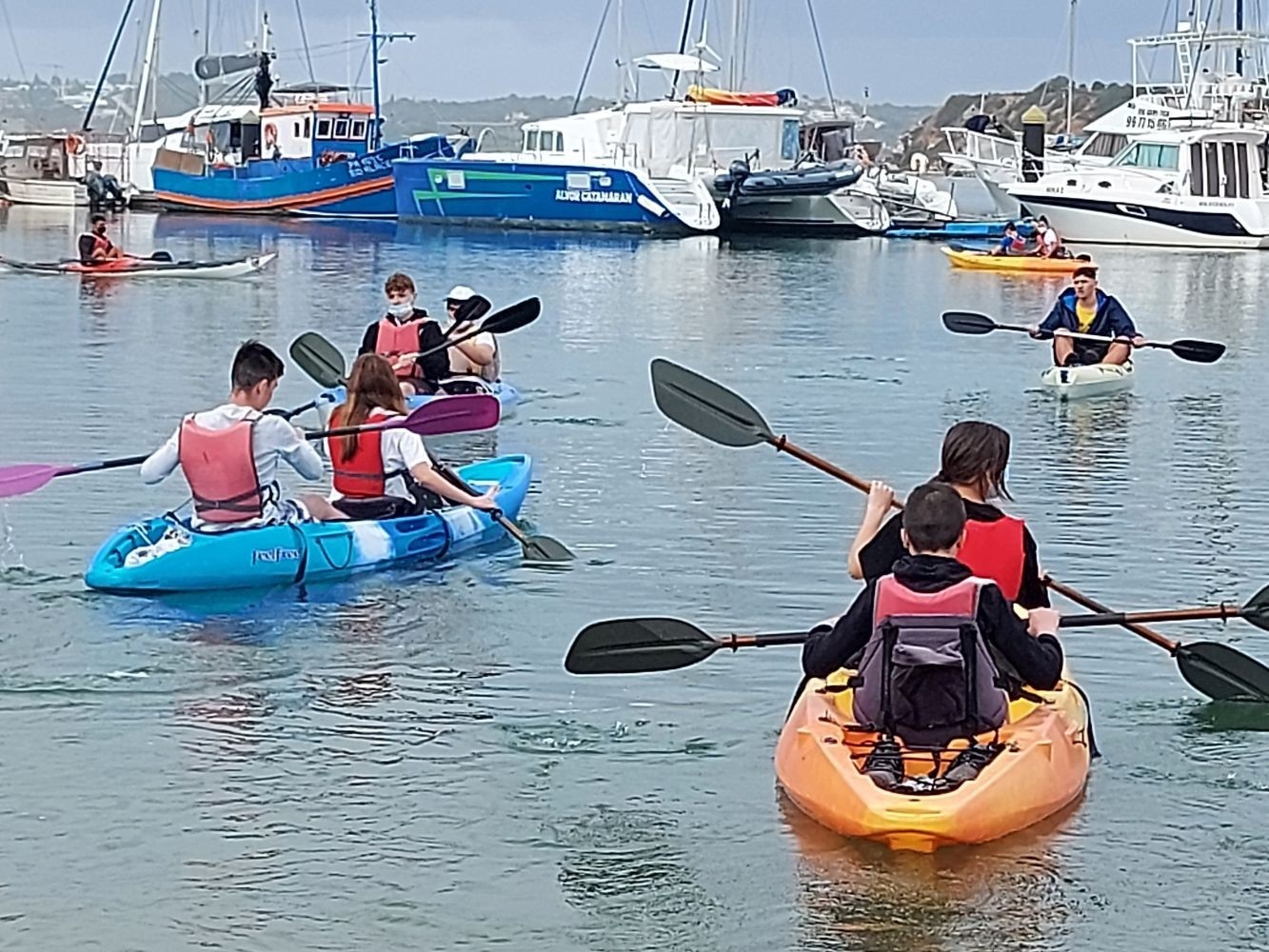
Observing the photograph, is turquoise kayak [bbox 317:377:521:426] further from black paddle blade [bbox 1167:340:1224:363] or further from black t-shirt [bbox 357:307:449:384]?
black paddle blade [bbox 1167:340:1224:363]

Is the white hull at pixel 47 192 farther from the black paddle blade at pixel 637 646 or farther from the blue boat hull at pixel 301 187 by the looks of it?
the black paddle blade at pixel 637 646

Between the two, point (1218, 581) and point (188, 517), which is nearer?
point (188, 517)

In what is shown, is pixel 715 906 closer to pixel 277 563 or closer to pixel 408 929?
pixel 408 929

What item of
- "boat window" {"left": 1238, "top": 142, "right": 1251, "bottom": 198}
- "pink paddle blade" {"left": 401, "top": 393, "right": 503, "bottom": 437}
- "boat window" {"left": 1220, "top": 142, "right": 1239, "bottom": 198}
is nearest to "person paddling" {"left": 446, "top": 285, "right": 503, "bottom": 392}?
"pink paddle blade" {"left": 401, "top": 393, "right": 503, "bottom": 437}

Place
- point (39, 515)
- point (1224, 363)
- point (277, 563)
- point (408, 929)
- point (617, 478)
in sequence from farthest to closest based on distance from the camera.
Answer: point (1224, 363) → point (617, 478) → point (39, 515) → point (277, 563) → point (408, 929)

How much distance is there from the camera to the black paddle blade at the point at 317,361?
14531mm

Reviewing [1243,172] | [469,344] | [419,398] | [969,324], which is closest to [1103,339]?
[969,324]

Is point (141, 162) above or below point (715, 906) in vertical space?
above

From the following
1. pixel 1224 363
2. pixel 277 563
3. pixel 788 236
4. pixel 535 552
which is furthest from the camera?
pixel 788 236

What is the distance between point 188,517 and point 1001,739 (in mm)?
4870

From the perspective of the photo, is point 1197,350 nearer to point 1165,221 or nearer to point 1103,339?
point 1103,339

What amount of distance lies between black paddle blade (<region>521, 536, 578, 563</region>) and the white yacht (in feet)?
124

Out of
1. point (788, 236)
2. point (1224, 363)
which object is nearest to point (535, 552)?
point (1224, 363)

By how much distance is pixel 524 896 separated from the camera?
22.2 feet
